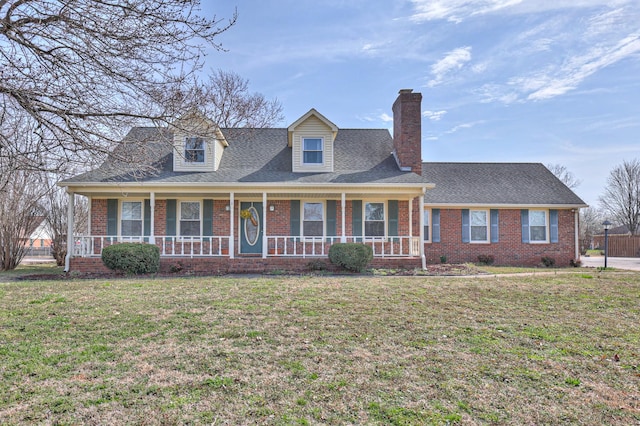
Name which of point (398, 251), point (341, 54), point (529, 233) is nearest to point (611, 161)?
point (529, 233)

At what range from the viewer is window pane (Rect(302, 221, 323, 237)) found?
598 inches

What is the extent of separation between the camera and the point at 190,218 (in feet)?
49.6

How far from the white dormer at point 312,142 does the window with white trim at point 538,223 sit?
9.09m

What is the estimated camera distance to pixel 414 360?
477 cm

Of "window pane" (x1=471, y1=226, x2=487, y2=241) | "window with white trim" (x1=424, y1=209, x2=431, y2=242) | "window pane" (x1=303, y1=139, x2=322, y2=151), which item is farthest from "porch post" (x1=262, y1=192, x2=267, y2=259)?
"window pane" (x1=471, y1=226, x2=487, y2=241)

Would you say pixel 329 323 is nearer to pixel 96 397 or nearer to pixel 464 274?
pixel 96 397

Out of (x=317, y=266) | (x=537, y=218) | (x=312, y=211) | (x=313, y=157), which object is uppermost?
(x=313, y=157)

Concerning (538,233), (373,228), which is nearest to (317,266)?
(373,228)

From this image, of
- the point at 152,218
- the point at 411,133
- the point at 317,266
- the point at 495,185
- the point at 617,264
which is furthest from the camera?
the point at 617,264

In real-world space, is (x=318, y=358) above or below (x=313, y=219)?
below

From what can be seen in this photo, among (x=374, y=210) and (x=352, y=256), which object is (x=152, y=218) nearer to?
(x=352, y=256)

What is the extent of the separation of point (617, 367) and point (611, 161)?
44.8m

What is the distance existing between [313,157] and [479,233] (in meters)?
7.86

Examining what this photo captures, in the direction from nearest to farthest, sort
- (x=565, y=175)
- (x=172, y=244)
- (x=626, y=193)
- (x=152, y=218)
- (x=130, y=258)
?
(x=130, y=258) → (x=152, y=218) → (x=172, y=244) → (x=626, y=193) → (x=565, y=175)
